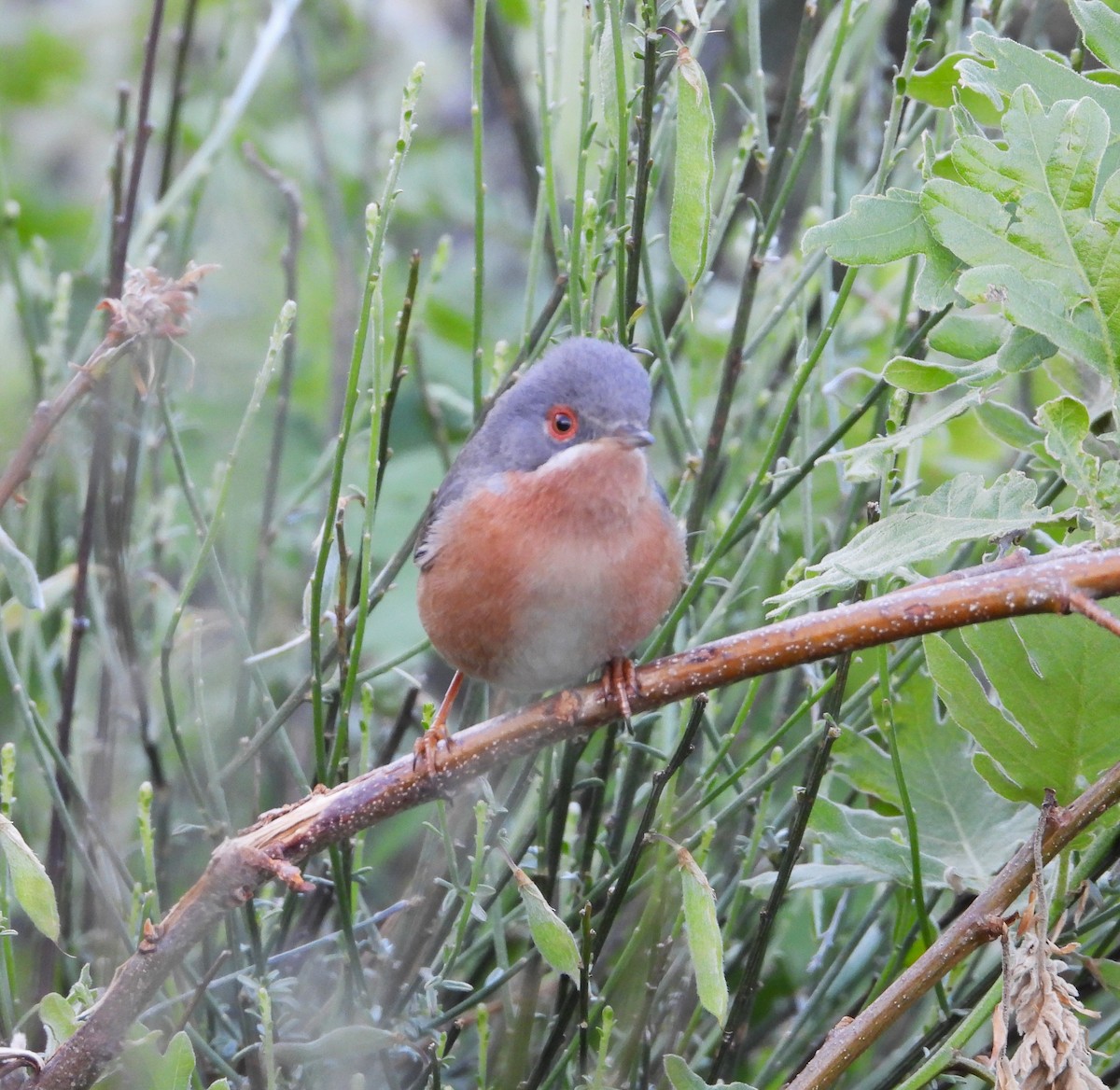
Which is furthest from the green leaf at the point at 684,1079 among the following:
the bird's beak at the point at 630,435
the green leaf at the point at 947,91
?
the green leaf at the point at 947,91

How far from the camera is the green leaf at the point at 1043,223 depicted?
6.55 ft

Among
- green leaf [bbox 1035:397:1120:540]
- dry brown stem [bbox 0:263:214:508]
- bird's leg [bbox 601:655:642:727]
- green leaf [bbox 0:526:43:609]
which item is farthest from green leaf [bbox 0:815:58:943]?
green leaf [bbox 1035:397:1120:540]

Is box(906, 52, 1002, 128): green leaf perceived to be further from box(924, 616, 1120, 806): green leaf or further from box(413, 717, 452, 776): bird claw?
box(413, 717, 452, 776): bird claw

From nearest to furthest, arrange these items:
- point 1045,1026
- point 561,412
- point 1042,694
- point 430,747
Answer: point 1045,1026
point 1042,694
point 430,747
point 561,412

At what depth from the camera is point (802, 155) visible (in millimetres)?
2510

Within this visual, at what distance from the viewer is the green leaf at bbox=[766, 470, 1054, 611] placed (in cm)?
197

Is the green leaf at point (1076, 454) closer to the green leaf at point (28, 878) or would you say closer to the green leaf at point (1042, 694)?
the green leaf at point (1042, 694)

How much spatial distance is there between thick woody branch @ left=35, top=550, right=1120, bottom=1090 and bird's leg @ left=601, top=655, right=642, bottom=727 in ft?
0.07

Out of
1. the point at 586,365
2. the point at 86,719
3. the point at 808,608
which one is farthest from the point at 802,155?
the point at 86,719

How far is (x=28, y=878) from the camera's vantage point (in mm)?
2029

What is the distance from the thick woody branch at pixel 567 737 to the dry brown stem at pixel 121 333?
690 millimetres

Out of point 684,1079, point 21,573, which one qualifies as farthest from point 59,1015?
point 684,1079

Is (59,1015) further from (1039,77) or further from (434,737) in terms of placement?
(1039,77)

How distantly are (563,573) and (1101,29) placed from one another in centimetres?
133
